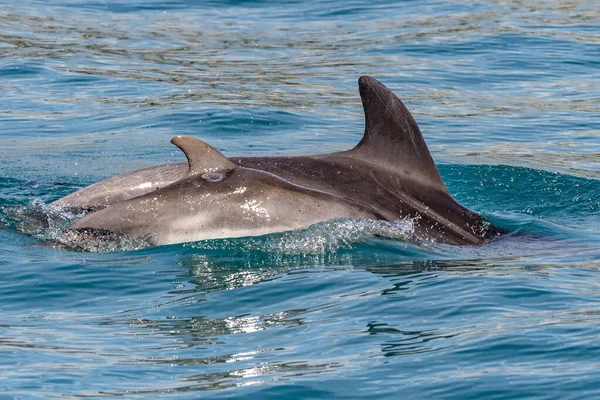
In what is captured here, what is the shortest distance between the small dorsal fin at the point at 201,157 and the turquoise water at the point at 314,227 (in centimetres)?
63

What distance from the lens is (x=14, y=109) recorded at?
57.4 feet

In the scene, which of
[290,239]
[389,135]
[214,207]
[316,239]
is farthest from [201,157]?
[389,135]

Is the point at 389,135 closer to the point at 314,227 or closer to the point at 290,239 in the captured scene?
the point at 314,227

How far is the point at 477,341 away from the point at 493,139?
9.39 m

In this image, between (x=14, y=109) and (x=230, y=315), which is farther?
(x=14, y=109)

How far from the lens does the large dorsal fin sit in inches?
401

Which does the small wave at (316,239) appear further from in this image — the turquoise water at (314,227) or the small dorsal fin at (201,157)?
the small dorsal fin at (201,157)

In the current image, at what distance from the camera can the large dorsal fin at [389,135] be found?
10.2 meters

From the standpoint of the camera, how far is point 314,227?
909cm

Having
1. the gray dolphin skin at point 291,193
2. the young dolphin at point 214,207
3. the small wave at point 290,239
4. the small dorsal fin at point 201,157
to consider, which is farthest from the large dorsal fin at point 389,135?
the small dorsal fin at point 201,157

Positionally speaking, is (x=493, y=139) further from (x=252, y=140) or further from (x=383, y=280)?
(x=383, y=280)

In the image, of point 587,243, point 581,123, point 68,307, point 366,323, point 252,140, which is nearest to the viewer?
point 366,323

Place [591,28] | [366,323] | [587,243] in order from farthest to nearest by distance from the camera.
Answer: [591,28], [587,243], [366,323]

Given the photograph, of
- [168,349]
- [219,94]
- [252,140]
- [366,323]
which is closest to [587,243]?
[366,323]
